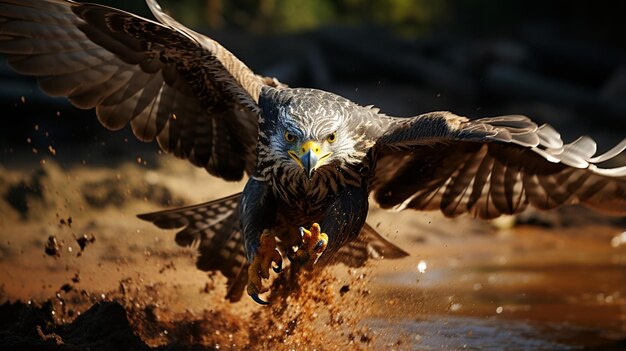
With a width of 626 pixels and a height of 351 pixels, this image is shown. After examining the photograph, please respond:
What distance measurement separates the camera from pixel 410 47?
1397 cm

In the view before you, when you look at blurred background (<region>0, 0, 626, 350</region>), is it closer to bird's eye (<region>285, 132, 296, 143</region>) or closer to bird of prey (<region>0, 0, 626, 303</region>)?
bird of prey (<region>0, 0, 626, 303</region>)

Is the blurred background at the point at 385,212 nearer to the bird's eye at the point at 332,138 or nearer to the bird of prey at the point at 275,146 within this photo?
the bird of prey at the point at 275,146

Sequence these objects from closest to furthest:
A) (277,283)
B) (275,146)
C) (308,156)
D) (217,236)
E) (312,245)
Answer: (308,156), (312,245), (275,146), (277,283), (217,236)

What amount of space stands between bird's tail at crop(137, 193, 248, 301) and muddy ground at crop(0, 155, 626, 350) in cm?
26

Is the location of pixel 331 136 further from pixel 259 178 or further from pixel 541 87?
pixel 541 87

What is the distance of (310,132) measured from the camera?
170 inches

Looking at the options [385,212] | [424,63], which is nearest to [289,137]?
[385,212]

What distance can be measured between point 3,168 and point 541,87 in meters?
7.56

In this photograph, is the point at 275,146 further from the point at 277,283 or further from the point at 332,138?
the point at 277,283

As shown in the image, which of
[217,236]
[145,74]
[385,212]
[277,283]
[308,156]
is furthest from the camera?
[385,212]

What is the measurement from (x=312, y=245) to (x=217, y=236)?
3.93ft

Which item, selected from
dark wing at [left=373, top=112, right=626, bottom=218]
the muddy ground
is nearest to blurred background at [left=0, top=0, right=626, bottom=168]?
the muddy ground

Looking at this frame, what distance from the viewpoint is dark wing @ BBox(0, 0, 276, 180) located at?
486 centimetres

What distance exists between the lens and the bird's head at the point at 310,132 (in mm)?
4305
